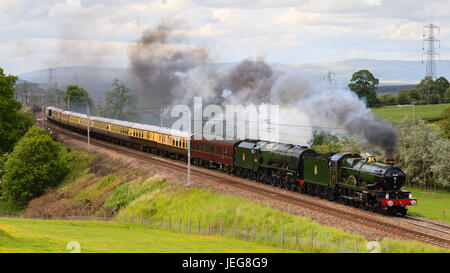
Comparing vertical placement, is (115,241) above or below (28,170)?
above

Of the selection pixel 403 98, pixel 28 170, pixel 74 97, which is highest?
pixel 74 97

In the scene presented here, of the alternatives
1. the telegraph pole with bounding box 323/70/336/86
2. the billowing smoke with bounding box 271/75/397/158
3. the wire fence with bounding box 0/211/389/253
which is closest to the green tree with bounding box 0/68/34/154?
the billowing smoke with bounding box 271/75/397/158

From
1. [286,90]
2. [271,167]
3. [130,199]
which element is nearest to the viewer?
[271,167]

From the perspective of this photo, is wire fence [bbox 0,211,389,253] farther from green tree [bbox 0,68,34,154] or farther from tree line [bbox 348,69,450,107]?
tree line [bbox 348,69,450,107]

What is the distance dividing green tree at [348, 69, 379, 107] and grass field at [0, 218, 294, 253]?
9374 cm

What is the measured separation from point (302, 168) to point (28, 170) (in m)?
39.3

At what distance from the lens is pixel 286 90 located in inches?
2394

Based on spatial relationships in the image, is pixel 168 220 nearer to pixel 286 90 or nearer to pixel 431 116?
pixel 286 90

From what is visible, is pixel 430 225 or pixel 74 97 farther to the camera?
pixel 74 97

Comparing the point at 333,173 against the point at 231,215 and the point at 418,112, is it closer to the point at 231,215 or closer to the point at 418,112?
the point at 231,215

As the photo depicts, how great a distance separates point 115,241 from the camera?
1155 inches

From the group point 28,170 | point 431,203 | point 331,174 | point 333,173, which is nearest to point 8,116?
point 28,170
